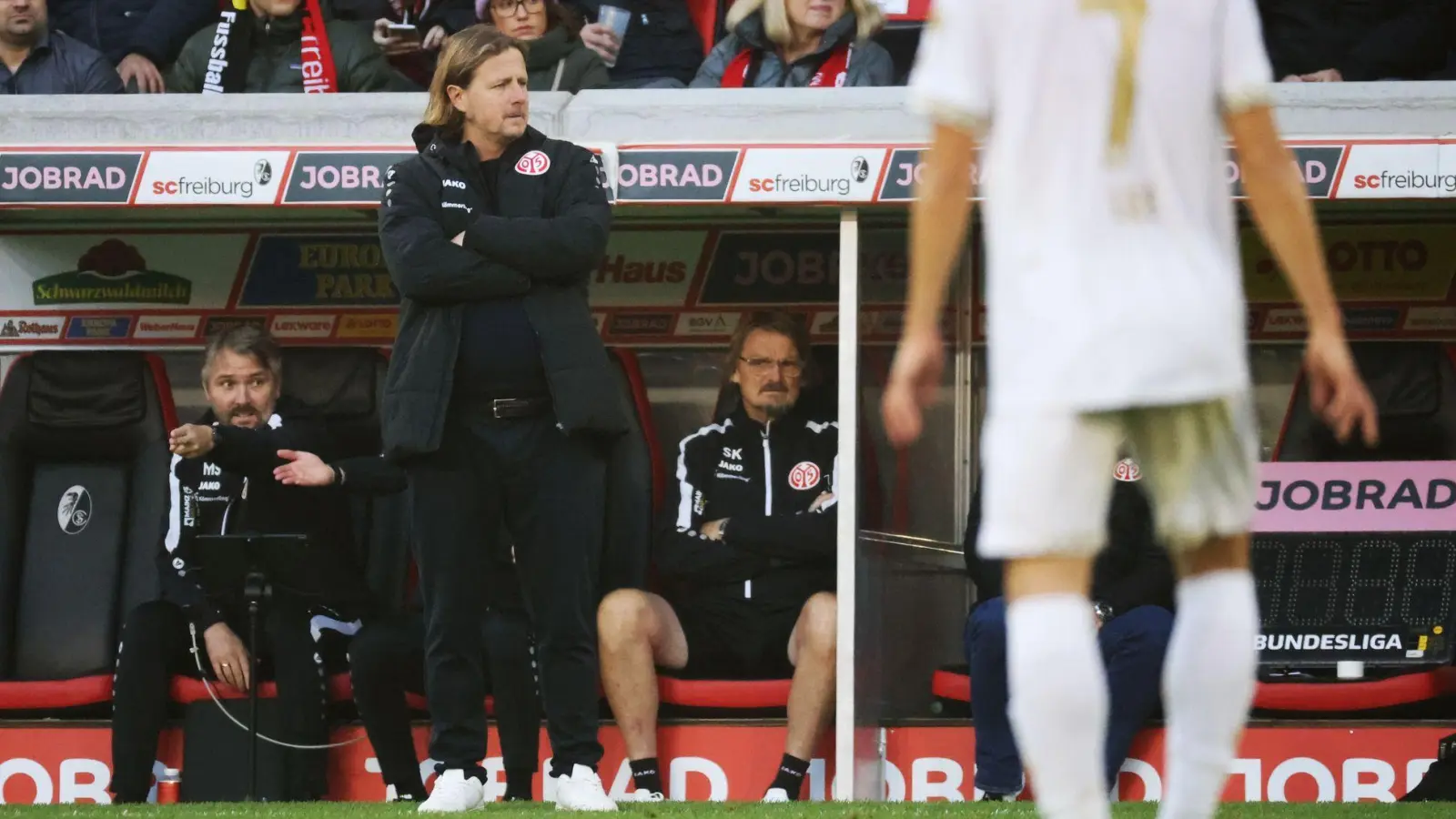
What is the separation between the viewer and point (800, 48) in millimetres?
7469

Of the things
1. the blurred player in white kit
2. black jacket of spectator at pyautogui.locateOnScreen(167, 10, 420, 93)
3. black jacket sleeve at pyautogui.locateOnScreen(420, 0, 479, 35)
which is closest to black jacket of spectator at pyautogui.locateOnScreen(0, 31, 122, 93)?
black jacket of spectator at pyautogui.locateOnScreen(167, 10, 420, 93)

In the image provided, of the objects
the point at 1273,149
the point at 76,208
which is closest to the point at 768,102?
the point at 76,208

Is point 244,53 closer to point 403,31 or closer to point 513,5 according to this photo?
point 403,31

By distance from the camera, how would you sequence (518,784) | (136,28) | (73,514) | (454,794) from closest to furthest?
(454,794) < (518,784) < (73,514) < (136,28)

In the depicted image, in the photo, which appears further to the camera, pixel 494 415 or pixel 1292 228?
pixel 494 415

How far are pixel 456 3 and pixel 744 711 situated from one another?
2.86 m

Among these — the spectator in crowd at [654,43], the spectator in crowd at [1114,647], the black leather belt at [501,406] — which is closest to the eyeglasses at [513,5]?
the spectator in crowd at [654,43]

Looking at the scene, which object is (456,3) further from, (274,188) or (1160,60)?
(1160,60)

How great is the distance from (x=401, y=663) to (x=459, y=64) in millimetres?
2043

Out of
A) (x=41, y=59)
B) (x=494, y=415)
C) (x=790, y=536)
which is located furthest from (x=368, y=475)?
(x=41, y=59)

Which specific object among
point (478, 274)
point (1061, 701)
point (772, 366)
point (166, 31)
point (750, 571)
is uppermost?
point (166, 31)

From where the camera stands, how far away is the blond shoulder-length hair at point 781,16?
7.32m

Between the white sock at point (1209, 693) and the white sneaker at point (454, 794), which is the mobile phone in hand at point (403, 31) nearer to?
the white sneaker at point (454, 794)

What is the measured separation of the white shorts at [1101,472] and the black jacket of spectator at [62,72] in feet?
17.8
